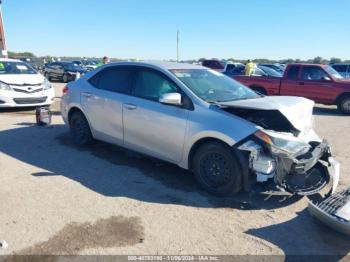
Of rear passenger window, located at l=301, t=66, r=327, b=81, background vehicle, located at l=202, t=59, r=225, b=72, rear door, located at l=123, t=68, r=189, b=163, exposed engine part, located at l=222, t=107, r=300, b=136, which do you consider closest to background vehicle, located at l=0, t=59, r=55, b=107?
rear door, located at l=123, t=68, r=189, b=163

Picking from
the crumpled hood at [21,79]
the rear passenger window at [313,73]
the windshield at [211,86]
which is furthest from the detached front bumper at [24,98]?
the rear passenger window at [313,73]

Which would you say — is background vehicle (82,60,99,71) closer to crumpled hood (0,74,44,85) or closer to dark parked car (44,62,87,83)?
dark parked car (44,62,87,83)

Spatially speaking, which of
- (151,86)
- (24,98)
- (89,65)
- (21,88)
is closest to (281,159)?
(151,86)

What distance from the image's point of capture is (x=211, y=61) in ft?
81.2

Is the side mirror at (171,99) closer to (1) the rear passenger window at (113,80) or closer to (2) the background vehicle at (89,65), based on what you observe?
(1) the rear passenger window at (113,80)

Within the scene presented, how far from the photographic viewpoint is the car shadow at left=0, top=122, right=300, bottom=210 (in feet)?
14.1

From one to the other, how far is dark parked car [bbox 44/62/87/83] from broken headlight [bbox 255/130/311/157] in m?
21.2

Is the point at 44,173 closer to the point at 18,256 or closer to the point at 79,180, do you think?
the point at 79,180

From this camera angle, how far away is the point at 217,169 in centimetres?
431

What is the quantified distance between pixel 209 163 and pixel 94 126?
253cm

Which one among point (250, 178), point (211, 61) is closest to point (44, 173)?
point (250, 178)

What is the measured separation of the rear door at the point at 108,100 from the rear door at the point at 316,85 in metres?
8.83

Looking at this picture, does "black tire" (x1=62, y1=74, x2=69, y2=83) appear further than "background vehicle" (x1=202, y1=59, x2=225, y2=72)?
No

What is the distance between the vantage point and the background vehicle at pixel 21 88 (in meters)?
9.76
